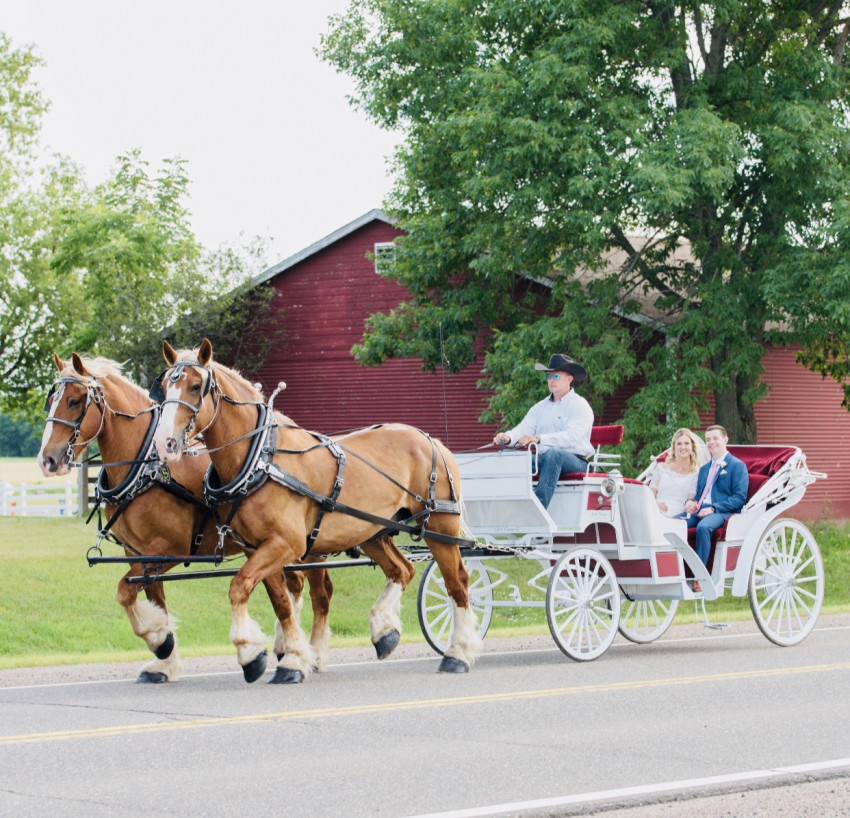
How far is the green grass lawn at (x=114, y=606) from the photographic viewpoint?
17.0 meters

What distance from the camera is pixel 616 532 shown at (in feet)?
36.7

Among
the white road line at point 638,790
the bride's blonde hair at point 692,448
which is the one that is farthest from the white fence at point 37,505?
the white road line at point 638,790

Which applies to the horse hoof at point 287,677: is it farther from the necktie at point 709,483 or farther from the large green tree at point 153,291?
the large green tree at point 153,291

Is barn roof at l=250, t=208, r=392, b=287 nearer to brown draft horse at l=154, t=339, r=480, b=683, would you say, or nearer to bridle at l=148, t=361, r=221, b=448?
brown draft horse at l=154, t=339, r=480, b=683

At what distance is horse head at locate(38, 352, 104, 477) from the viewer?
904 centimetres

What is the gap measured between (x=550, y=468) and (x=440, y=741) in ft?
14.2

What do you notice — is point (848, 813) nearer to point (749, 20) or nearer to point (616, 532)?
point (616, 532)

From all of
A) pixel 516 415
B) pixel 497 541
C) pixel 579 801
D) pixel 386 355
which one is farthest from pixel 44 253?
pixel 579 801

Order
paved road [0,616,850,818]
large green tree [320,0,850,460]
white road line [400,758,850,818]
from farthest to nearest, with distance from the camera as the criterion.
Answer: large green tree [320,0,850,460] < paved road [0,616,850,818] < white road line [400,758,850,818]

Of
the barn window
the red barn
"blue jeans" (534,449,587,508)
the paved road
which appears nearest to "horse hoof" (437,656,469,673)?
the paved road

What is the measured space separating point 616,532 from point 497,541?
1.03 m

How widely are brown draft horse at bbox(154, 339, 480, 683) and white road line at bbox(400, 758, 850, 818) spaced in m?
3.40

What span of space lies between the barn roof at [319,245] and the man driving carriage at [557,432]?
18.4 meters

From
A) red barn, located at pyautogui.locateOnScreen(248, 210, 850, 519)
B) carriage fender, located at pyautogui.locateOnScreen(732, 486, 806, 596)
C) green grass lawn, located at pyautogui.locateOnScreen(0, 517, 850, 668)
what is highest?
red barn, located at pyautogui.locateOnScreen(248, 210, 850, 519)
